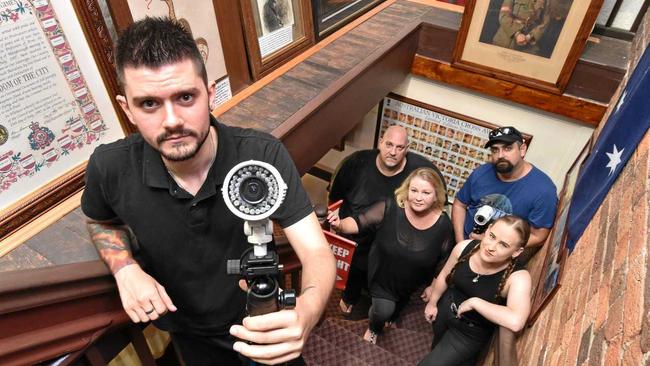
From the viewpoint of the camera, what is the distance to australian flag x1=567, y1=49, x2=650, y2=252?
1434mm

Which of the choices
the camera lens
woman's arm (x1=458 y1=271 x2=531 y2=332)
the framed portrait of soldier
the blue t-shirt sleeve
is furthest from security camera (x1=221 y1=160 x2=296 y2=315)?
the framed portrait of soldier

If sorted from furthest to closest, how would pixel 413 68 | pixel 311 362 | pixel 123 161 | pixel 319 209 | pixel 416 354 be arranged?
1. pixel 413 68
2. pixel 416 354
3. pixel 319 209
4. pixel 311 362
5. pixel 123 161

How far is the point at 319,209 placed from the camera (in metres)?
2.57

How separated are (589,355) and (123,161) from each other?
1.42 m

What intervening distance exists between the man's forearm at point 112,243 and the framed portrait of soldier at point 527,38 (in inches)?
102

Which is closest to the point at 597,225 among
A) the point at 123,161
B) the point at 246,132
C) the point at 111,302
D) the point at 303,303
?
the point at 303,303

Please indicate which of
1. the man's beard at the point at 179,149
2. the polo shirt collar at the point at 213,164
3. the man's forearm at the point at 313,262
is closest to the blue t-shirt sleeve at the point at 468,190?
the man's forearm at the point at 313,262

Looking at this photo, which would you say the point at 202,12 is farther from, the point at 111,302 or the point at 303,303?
the point at 303,303

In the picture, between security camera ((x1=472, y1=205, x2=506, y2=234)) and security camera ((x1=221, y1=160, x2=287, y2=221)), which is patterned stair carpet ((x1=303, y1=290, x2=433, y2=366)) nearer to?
security camera ((x1=472, y1=205, x2=506, y2=234))

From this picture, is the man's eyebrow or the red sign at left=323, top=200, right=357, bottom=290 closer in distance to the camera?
the man's eyebrow

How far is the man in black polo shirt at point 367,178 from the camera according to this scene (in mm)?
2809

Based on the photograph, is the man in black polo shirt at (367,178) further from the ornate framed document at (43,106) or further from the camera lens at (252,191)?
the camera lens at (252,191)

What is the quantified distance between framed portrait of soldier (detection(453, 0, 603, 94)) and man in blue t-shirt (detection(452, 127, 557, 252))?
493 mm

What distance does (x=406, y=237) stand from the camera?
2.50 m
